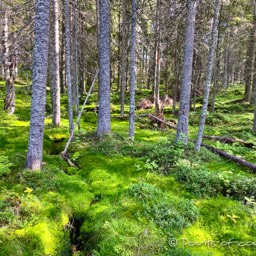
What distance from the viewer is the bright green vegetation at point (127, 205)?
376 centimetres

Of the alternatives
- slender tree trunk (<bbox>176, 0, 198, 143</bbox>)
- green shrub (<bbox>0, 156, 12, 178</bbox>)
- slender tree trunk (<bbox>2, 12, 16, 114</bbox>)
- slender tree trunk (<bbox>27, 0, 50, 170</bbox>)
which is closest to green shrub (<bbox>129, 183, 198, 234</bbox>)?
slender tree trunk (<bbox>27, 0, 50, 170</bbox>)

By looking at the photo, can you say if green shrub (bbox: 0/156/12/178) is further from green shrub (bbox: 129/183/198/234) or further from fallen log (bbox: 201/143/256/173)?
fallen log (bbox: 201/143/256/173)

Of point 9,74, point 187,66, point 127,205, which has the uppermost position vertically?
point 187,66

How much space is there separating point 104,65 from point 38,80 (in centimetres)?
348

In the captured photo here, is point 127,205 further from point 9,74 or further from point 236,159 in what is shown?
point 9,74

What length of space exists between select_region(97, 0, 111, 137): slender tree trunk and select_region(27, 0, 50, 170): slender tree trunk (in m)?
3.20

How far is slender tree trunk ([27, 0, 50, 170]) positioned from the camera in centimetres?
508

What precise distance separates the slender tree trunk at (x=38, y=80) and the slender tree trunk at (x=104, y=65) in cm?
320

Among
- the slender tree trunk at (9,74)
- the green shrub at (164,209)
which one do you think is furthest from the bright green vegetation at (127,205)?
the slender tree trunk at (9,74)

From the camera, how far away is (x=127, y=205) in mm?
4590

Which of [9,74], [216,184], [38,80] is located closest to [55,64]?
[9,74]

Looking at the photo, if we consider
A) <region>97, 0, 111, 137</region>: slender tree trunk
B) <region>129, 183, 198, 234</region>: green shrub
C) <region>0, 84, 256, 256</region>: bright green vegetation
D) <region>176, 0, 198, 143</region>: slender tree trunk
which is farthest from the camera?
<region>97, 0, 111, 137</region>: slender tree trunk

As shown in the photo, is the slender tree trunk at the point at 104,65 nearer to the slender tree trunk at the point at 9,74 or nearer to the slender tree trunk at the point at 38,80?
the slender tree trunk at the point at 38,80

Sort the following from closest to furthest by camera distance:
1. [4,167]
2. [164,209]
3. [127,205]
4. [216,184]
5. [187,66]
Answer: [164,209] → [127,205] → [4,167] → [216,184] → [187,66]
